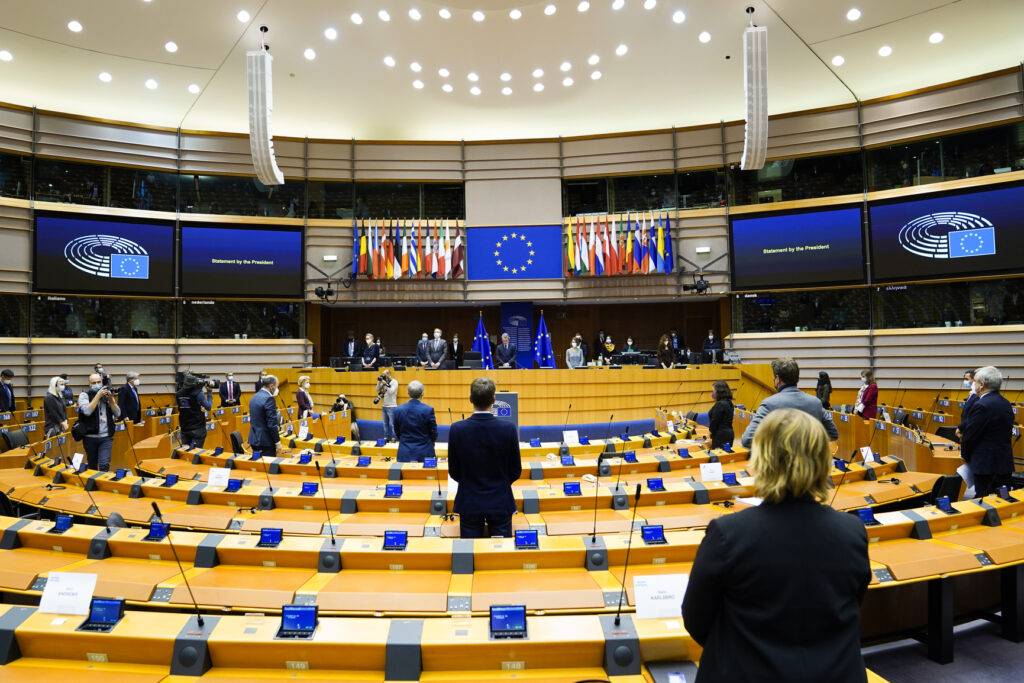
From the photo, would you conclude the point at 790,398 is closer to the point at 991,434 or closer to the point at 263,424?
the point at 991,434

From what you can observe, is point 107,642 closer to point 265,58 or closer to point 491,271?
point 265,58

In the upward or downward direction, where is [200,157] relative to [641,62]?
downward

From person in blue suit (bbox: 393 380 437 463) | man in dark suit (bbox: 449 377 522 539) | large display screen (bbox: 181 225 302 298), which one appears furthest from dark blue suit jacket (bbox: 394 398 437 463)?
large display screen (bbox: 181 225 302 298)

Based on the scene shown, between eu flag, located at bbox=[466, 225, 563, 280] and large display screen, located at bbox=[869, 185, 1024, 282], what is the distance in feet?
24.1

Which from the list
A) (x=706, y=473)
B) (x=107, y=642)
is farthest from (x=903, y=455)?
(x=107, y=642)

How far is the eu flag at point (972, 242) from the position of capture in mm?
11930

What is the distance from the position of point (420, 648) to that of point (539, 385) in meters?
9.30

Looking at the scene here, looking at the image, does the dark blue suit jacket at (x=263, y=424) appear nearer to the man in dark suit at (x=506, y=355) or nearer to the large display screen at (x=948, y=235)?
the man in dark suit at (x=506, y=355)

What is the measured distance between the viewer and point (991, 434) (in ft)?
15.8

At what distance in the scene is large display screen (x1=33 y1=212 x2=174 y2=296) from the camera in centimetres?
1291

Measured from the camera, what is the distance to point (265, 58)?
1020cm

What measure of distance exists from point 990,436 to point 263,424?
697 cm

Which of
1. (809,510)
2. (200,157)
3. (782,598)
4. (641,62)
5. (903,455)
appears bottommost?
(903,455)

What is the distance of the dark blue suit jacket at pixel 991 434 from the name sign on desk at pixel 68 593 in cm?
616
